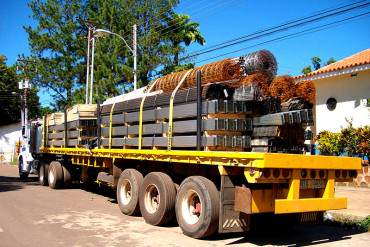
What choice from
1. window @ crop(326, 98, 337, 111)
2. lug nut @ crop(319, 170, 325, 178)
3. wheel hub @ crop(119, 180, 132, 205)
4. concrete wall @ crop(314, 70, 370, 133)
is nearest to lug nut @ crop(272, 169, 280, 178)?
lug nut @ crop(319, 170, 325, 178)

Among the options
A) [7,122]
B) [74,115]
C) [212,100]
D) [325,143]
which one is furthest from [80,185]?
[7,122]

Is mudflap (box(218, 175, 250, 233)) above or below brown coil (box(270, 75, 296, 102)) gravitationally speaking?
below

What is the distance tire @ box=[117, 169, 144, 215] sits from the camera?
969cm

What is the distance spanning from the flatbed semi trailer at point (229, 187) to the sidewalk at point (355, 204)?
2261 mm

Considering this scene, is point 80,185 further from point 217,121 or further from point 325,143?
point 217,121

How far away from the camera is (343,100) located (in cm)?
1666

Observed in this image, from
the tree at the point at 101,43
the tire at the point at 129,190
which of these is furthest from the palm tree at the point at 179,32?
the tire at the point at 129,190

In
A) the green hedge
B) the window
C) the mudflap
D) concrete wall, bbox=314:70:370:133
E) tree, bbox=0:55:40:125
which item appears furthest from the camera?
tree, bbox=0:55:40:125

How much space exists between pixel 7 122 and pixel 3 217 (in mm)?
48373

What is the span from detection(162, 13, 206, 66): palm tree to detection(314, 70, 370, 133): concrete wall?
17724 mm

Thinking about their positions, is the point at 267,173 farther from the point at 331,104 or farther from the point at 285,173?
the point at 331,104

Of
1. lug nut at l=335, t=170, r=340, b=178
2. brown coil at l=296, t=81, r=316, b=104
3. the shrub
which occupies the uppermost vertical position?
brown coil at l=296, t=81, r=316, b=104

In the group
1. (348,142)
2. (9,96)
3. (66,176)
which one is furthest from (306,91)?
(9,96)

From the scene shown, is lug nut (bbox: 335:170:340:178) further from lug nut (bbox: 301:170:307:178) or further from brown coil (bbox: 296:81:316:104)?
brown coil (bbox: 296:81:316:104)
